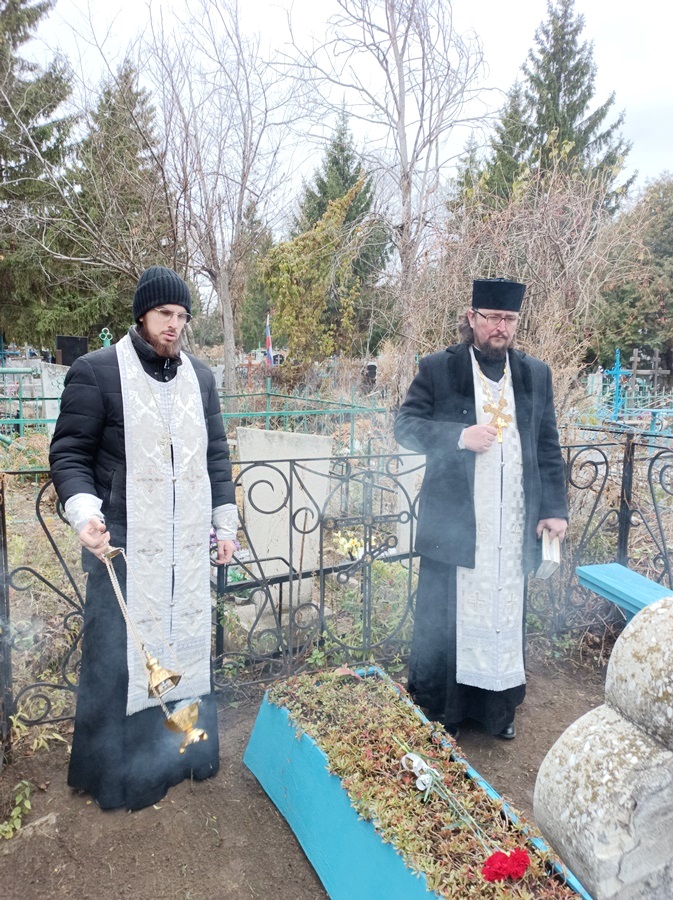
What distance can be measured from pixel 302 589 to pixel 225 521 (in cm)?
159

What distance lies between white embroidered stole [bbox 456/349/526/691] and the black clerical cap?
0.92 ft

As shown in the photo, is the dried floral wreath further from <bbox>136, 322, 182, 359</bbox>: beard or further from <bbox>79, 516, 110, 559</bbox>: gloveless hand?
<bbox>136, 322, 182, 359</bbox>: beard

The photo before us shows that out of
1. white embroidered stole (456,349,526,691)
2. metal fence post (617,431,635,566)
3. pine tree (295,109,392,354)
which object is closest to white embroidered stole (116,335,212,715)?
white embroidered stole (456,349,526,691)

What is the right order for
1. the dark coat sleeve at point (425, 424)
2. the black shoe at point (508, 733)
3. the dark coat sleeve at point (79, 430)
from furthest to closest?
the black shoe at point (508, 733) → the dark coat sleeve at point (425, 424) → the dark coat sleeve at point (79, 430)

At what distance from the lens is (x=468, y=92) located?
7219 millimetres

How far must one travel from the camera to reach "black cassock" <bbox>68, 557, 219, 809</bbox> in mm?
2270

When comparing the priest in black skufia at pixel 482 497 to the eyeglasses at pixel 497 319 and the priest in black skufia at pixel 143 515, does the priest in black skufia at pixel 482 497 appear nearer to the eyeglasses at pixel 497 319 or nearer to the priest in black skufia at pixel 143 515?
the eyeglasses at pixel 497 319

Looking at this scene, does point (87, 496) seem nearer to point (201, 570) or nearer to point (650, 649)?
point (201, 570)

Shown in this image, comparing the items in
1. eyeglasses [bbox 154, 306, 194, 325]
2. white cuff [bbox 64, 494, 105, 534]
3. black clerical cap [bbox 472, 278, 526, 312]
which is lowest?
white cuff [bbox 64, 494, 105, 534]

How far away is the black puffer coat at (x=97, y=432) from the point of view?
209 centimetres

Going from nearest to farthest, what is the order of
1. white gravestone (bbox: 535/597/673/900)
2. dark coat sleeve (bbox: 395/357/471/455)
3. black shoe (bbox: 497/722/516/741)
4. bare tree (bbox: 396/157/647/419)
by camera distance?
1. white gravestone (bbox: 535/597/673/900)
2. dark coat sleeve (bbox: 395/357/471/455)
3. black shoe (bbox: 497/722/516/741)
4. bare tree (bbox: 396/157/647/419)

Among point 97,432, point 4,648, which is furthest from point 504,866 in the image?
point 4,648

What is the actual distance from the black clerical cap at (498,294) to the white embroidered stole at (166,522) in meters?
1.22

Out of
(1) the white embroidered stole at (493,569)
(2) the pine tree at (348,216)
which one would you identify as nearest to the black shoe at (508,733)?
(1) the white embroidered stole at (493,569)
